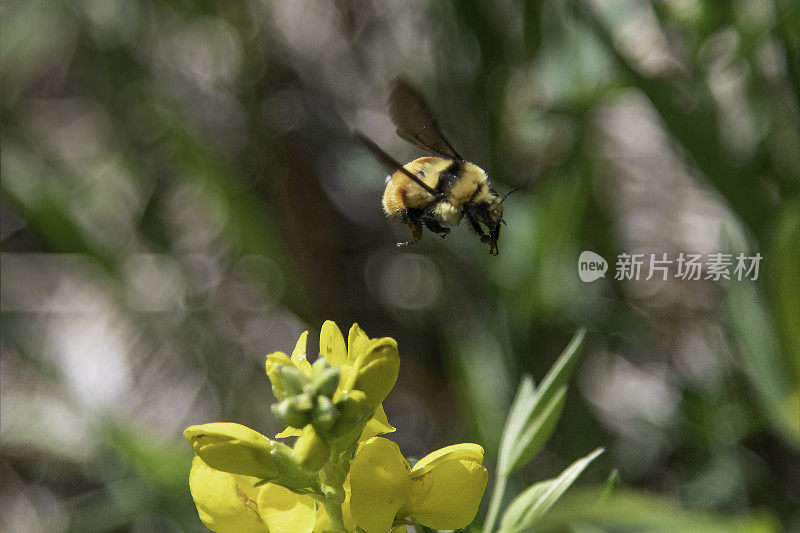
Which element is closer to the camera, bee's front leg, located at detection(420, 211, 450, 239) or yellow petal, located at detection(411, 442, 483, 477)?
yellow petal, located at detection(411, 442, 483, 477)

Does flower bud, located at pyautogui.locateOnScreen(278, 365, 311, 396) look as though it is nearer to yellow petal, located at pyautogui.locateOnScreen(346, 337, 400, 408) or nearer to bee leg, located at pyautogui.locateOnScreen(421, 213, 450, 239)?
yellow petal, located at pyautogui.locateOnScreen(346, 337, 400, 408)

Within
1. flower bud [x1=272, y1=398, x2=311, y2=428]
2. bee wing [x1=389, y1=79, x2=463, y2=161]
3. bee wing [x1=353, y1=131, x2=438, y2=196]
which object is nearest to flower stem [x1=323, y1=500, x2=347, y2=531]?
flower bud [x1=272, y1=398, x2=311, y2=428]

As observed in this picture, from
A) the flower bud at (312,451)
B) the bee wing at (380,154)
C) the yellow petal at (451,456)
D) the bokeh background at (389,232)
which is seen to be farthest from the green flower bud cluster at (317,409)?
the bokeh background at (389,232)

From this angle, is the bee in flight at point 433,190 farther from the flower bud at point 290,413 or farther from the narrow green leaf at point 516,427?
the flower bud at point 290,413

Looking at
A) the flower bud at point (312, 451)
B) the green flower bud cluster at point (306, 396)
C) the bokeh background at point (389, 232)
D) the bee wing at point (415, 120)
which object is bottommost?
the bokeh background at point (389, 232)

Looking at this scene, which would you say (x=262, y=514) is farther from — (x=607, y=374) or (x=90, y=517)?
(x=607, y=374)

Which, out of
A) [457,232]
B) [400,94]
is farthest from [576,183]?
[400,94]
